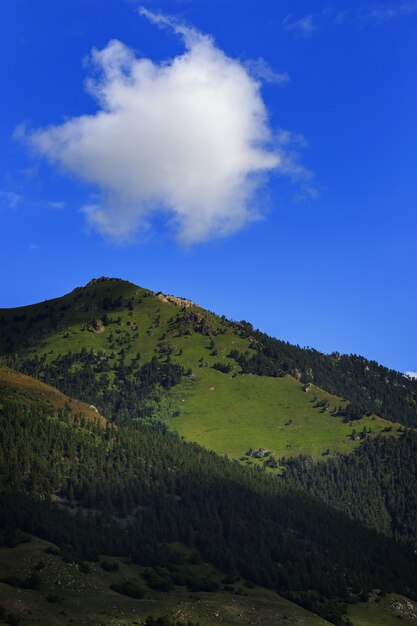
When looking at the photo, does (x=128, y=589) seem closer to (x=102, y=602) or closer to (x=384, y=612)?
(x=102, y=602)

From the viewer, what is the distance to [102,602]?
418ft

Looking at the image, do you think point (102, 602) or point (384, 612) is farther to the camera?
point (384, 612)

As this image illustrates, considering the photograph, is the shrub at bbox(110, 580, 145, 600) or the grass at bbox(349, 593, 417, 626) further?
the grass at bbox(349, 593, 417, 626)

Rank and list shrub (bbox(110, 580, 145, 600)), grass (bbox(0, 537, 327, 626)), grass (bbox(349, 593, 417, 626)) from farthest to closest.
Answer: grass (bbox(349, 593, 417, 626)) < shrub (bbox(110, 580, 145, 600)) < grass (bbox(0, 537, 327, 626))

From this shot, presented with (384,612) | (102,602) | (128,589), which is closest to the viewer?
(102,602)

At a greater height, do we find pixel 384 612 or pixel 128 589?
pixel 384 612

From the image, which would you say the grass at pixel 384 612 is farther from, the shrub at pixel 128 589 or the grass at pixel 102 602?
the shrub at pixel 128 589

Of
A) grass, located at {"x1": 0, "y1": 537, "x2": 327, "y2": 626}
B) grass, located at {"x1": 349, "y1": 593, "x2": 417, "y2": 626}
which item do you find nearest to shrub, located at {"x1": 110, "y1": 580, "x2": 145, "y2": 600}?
grass, located at {"x1": 0, "y1": 537, "x2": 327, "y2": 626}

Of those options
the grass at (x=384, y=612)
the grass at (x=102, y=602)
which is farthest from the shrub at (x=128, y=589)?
the grass at (x=384, y=612)

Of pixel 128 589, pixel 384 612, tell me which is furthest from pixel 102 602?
pixel 384 612

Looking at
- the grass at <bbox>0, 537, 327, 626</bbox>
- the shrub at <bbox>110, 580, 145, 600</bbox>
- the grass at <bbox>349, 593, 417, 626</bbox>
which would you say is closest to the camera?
the grass at <bbox>0, 537, 327, 626</bbox>

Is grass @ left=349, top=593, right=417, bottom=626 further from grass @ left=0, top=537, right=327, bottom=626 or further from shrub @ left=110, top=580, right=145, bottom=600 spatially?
shrub @ left=110, top=580, right=145, bottom=600

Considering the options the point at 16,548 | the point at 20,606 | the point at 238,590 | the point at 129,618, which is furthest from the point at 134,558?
the point at 20,606

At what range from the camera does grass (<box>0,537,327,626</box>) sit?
116 metres
